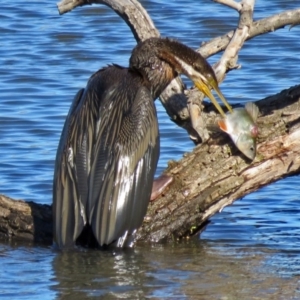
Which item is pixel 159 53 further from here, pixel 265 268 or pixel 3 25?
pixel 3 25

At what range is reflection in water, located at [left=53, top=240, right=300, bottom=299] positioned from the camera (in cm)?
589

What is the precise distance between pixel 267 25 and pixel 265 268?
161 centimetres

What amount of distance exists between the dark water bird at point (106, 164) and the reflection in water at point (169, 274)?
0.44ft

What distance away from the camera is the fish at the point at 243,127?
21.4ft

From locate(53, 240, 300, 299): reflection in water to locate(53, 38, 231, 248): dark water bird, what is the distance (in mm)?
135

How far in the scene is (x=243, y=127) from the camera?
21.4 ft

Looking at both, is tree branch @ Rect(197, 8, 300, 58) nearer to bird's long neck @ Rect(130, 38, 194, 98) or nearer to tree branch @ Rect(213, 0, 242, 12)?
tree branch @ Rect(213, 0, 242, 12)

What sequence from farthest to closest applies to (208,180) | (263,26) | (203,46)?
1. (203,46)
2. (263,26)
3. (208,180)

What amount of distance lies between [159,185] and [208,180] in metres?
0.30

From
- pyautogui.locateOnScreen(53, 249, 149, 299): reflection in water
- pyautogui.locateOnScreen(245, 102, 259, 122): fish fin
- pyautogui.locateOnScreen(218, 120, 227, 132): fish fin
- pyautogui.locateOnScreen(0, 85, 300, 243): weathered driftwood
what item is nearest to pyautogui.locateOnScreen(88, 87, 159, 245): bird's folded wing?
pyautogui.locateOnScreen(53, 249, 149, 299): reflection in water

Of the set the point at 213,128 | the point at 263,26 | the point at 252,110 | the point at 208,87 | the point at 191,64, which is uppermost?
the point at 263,26

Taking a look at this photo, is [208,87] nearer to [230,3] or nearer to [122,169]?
[230,3]

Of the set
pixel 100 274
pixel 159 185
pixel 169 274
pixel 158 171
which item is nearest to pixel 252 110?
pixel 159 185

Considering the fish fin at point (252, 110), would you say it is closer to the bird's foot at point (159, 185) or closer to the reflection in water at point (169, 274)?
the bird's foot at point (159, 185)
